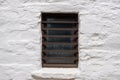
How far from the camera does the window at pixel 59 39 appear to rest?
10.6 feet

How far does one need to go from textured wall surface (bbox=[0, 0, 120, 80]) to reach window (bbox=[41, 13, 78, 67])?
0.09 metres

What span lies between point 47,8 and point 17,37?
1.47 feet

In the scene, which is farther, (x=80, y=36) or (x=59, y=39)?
(x=59, y=39)

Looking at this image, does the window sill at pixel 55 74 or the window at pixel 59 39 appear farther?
the window at pixel 59 39

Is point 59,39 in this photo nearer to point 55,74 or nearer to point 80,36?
point 80,36

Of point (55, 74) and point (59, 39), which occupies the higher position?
point (59, 39)

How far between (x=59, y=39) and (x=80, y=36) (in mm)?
266

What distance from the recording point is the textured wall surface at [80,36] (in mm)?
3119

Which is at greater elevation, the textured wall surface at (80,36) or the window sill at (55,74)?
the textured wall surface at (80,36)

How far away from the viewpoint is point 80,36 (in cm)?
313

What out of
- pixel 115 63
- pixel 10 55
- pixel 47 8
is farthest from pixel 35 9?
pixel 115 63

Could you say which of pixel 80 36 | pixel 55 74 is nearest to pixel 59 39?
pixel 80 36

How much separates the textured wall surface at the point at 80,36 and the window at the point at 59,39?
0.30 ft

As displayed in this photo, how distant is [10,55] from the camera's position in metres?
3.16
